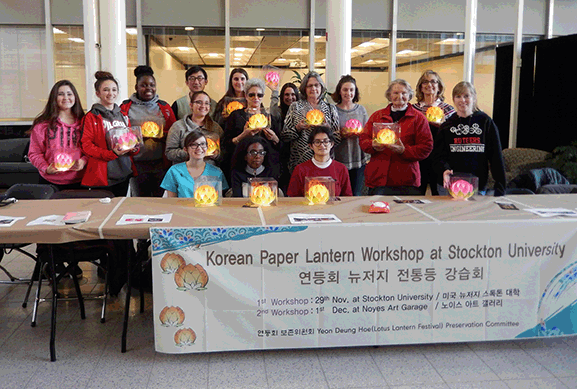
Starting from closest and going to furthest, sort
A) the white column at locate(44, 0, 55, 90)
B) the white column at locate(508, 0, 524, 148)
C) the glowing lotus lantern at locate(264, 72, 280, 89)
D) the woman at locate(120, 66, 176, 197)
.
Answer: the woman at locate(120, 66, 176, 197)
the glowing lotus lantern at locate(264, 72, 280, 89)
the white column at locate(44, 0, 55, 90)
the white column at locate(508, 0, 524, 148)

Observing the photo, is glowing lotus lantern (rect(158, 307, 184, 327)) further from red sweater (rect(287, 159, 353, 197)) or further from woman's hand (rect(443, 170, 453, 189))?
woman's hand (rect(443, 170, 453, 189))

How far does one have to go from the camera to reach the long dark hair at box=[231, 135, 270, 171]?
4.25 m

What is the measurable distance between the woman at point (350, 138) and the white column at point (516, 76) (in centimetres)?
582

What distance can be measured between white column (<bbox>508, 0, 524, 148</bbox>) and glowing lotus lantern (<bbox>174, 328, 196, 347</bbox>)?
8115mm

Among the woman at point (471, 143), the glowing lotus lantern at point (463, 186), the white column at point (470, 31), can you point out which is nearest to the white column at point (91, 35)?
the woman at point (471, 143)

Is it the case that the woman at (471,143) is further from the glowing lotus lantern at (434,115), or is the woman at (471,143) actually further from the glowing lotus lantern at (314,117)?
the glowing lotus lantern at (314,117)

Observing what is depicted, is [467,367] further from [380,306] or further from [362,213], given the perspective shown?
[362,213]

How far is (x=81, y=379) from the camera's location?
9.58 ft

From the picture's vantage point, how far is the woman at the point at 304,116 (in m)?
4.58

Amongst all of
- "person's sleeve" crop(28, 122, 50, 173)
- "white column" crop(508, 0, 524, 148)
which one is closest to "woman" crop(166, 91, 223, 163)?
"person's sleeve" crop(28, 122, 50, 173)

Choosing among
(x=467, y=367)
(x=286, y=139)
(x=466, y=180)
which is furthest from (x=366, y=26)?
(x=467, y=367)

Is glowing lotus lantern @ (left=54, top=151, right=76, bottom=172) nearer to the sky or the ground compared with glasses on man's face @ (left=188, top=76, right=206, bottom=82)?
nearer to the ground

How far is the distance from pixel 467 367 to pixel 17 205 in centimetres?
288

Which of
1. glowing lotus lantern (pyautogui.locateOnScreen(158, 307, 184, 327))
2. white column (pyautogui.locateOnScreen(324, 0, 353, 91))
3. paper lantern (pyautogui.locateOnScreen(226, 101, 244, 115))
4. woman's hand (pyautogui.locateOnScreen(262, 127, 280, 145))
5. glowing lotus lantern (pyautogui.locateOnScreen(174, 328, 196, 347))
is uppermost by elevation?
white column (pyautogui.locateOnScreen(324, 0, 353, 91))
